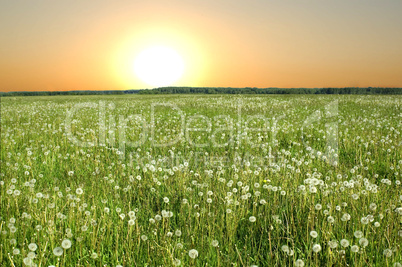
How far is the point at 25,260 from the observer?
226 cm

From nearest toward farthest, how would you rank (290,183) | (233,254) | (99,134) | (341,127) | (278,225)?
(233,254) → (278,225) → (290,183) → (99,134) → (341,127)

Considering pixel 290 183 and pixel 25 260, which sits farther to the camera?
pixel 290 183

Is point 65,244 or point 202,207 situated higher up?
point 65,244

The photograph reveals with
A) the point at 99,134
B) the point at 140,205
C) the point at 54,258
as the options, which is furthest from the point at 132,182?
the point at 99,134

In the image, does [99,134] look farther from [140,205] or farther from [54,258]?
[54,258]

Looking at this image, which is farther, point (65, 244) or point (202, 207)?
point (202, 207)

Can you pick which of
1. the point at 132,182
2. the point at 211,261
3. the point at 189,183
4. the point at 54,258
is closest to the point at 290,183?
the point at 189,183

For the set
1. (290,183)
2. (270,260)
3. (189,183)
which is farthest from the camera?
(189,183)

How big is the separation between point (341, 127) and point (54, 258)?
30.6 ft

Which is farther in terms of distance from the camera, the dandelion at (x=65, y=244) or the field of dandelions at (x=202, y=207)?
the field of dandelions at (x=202, y=207)

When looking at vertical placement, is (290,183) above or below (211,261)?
above

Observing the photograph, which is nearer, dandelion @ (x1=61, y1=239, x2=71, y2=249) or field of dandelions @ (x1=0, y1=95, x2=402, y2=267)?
dandelion @ (x1=61, y1=239, x2=71, y2=249)

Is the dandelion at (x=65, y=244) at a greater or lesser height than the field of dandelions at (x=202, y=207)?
greater

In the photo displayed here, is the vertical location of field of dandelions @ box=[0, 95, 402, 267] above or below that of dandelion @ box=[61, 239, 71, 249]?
below
